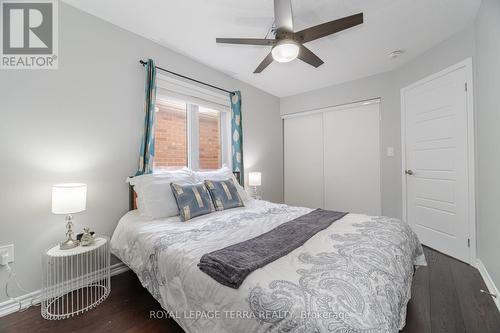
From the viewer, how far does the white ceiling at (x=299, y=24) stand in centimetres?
189

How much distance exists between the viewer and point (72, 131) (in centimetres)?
191

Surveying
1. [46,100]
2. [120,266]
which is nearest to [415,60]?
[46,100]

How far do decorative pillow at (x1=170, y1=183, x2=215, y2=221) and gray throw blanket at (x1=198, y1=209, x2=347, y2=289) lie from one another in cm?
80

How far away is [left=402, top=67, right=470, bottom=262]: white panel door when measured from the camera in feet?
7.72

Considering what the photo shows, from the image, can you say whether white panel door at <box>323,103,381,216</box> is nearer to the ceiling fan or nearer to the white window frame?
the white window frame

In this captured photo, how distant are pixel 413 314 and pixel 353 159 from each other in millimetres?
2426

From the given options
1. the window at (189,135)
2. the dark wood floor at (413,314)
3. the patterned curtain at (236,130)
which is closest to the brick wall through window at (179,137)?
the window at (189,135)

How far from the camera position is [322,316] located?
0.73m

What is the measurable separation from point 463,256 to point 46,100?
440cm

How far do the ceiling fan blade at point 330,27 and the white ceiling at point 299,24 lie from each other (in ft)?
1.29

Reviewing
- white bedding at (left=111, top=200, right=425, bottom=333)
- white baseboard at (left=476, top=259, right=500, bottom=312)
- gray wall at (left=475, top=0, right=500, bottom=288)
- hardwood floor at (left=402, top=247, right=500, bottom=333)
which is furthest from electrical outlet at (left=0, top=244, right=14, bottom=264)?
gray wall at (left=475, top=0, right=500, bottom=288)

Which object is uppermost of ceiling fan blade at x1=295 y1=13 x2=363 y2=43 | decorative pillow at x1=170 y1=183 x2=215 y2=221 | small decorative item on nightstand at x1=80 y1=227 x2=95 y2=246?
ceiling fan blade at x1=295 y1=13 x2=363 y2=43

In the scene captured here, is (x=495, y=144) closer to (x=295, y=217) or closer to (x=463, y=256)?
(x=463, y=256)

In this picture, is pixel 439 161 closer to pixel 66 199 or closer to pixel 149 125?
pixel 149 125
